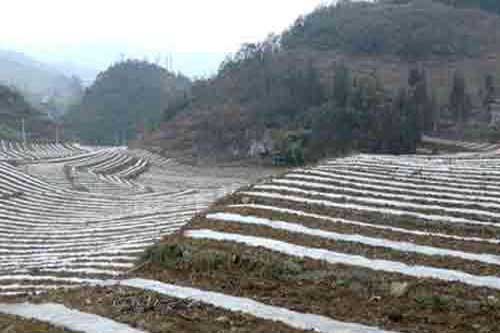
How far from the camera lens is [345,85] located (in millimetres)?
67438

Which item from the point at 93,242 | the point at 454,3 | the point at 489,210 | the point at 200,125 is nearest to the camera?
the point at 489,210

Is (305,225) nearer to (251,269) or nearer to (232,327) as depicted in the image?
(251,269)

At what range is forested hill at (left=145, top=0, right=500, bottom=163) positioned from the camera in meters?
61.8

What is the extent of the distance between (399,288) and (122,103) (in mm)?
135899

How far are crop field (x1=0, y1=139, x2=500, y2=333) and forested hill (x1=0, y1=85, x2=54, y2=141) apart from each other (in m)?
71.3

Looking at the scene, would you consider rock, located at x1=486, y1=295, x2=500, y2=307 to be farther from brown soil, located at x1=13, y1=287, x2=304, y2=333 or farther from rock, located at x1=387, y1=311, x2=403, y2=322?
brown soil, located at x1=13, y1=287, x2=304, y2=333

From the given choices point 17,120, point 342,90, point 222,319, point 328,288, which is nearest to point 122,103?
point 17,120

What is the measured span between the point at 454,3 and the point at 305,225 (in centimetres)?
12882

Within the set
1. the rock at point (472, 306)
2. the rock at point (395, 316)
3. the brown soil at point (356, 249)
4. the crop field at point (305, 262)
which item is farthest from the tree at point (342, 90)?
the rock at point (395, 316)

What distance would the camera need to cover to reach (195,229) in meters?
11.1

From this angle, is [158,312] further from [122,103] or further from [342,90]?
[122,103]

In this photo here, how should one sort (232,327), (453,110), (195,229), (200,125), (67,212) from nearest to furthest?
1. (232,327)
2. (195,229)
3. (67,212)
4. (453,110)
5. (200,125)

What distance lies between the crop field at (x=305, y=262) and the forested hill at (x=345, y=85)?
1673 inches

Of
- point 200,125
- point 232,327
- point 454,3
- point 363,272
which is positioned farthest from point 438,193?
point 454,3
